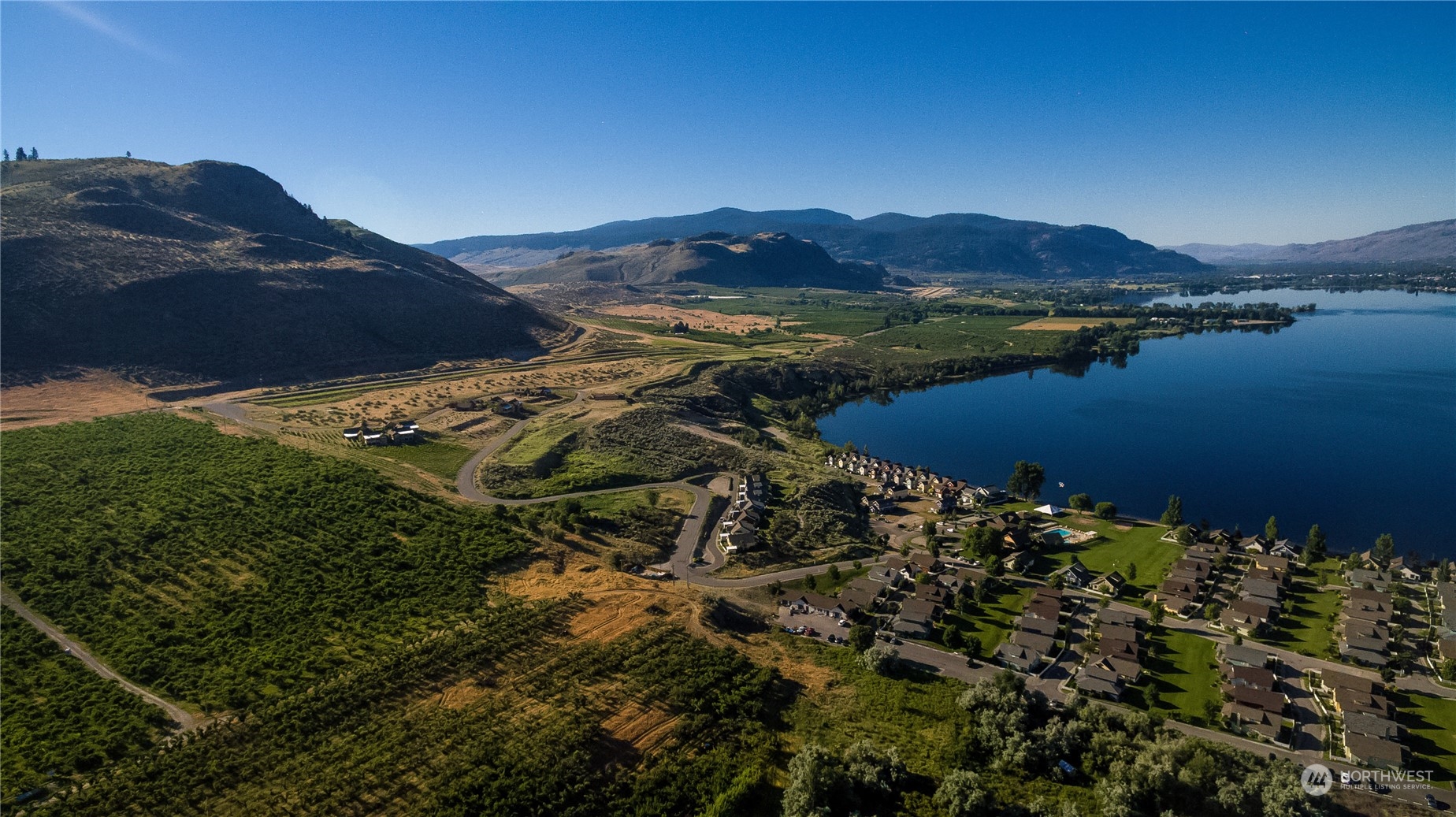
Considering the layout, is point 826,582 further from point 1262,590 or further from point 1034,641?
point 1262,590

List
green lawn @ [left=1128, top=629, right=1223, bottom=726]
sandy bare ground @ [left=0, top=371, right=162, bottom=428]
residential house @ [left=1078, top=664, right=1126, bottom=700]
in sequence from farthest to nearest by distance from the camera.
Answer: sandy bare ground @ [left=0, top=371, right=162, bottom=428] < residential house @ [left=1078, top=664, right=1126, bottom=700] < green lawn @ [left=1128, top=629, right=1223, bottom=726]

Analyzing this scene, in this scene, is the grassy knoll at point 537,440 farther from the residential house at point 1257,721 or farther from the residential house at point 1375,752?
the residential house at point 1375,752

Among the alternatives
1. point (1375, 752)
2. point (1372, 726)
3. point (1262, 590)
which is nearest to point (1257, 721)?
point (1375, 752)

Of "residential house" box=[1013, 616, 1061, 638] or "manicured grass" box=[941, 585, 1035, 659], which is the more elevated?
"residential house" box=[1013, 616, 1061, 638]

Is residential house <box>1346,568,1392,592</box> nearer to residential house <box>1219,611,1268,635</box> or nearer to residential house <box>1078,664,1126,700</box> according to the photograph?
residential house <box>1219,611,1268,635</box>

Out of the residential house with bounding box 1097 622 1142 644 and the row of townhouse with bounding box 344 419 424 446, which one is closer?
the residential house with bounding box 1097 622 1142 644

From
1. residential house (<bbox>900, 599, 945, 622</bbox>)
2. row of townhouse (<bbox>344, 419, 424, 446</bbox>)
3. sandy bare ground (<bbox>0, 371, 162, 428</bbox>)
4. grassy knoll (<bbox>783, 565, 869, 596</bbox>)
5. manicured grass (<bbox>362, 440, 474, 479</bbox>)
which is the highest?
sandy bare ground (<bbox>0, 371, 162, 428</bbox>)

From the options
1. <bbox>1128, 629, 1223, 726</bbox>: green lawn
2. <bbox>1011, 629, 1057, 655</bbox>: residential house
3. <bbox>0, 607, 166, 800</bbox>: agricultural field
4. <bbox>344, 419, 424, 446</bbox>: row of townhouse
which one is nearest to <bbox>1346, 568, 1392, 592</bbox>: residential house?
<bbox>1128, 629, 1223, 726</bbox>: green lawn
